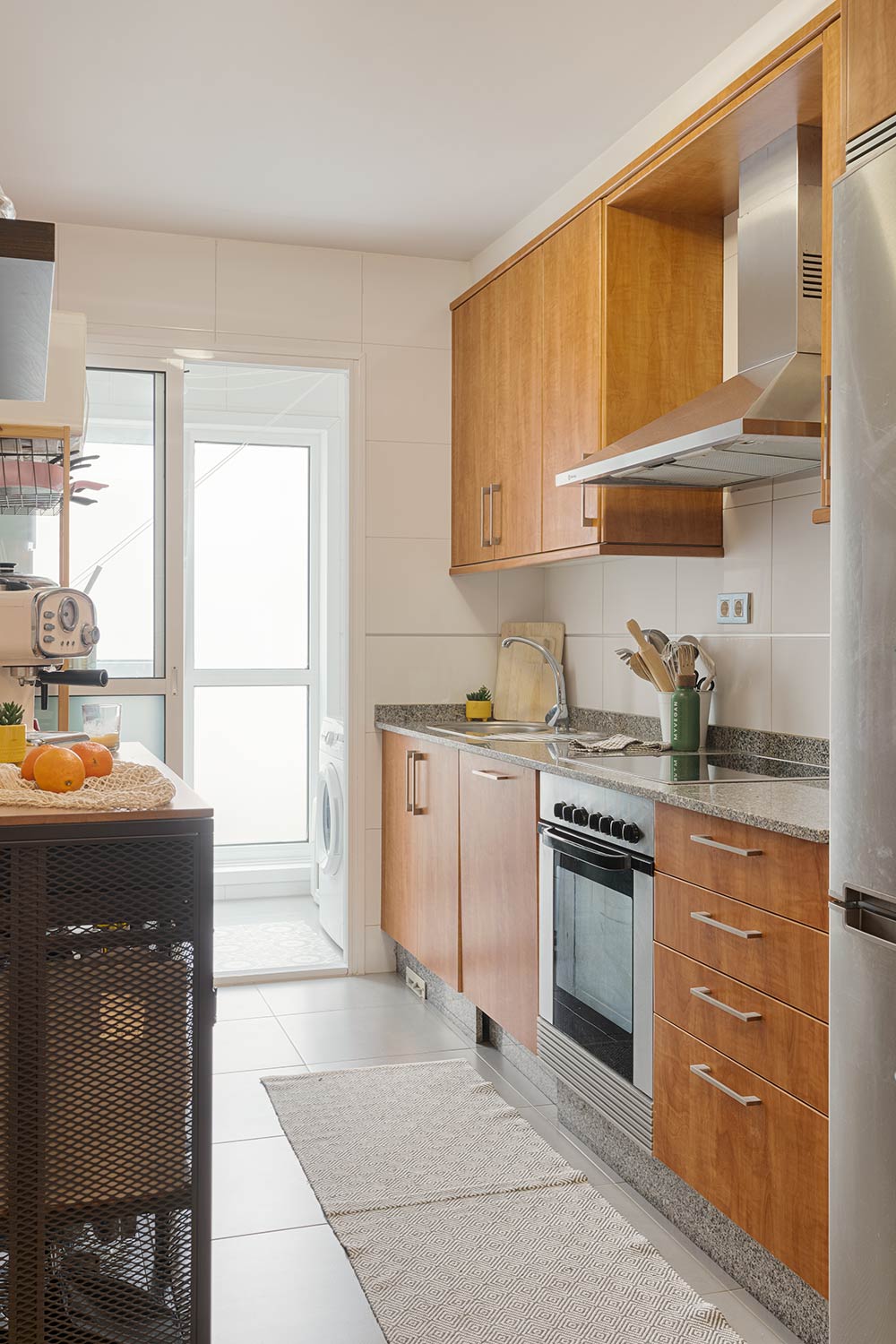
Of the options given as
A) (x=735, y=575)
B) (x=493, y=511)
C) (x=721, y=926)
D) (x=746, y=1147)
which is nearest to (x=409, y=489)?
(x=493, y=511)

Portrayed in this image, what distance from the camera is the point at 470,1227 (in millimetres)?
2363

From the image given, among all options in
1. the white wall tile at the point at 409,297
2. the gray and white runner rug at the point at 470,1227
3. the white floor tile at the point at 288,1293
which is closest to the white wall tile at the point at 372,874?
the gray and white runner rug at the point at 470,1227

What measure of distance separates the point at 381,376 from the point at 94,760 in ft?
8.58

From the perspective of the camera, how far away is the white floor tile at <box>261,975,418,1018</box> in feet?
12.9

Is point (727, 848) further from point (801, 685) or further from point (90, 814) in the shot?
point (90, 814)

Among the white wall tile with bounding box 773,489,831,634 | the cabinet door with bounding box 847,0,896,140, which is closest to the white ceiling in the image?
the cabinet door with bounding box 847,0,896,140

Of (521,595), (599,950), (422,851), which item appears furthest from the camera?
(521,595)

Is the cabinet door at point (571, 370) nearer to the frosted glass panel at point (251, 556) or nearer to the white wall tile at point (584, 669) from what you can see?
the white wall tile at point (584, 669)

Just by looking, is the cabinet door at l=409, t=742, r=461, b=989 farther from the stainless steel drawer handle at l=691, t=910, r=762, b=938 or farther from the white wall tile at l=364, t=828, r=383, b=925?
the stainless steel drawer handle at l=691, t=910, r=762, b=938

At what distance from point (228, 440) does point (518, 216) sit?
2.18 metres

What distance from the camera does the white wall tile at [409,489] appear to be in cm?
427

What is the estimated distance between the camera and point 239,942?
4.77m

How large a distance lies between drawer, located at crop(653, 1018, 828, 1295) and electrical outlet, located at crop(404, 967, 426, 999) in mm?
1733

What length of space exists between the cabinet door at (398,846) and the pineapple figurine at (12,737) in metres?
1.81
